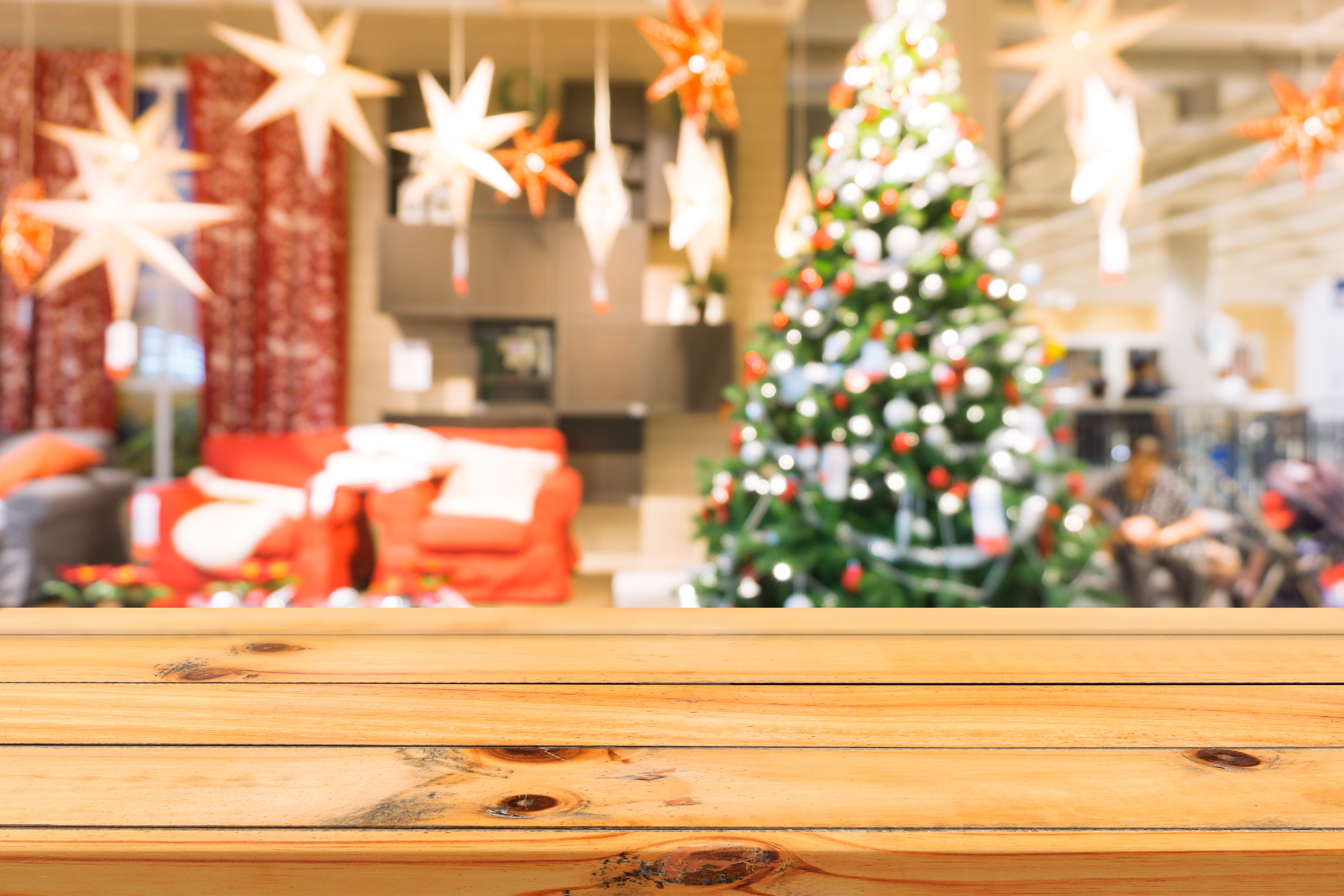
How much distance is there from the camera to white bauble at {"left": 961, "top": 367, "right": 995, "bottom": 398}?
8.45ft

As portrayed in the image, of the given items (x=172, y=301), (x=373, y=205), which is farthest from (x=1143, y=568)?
(x=172, y=301)

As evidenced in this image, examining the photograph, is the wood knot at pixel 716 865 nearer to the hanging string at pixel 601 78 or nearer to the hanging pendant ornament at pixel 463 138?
the hanging pendant ornament at pixel 463 138

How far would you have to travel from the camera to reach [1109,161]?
249 centimetres

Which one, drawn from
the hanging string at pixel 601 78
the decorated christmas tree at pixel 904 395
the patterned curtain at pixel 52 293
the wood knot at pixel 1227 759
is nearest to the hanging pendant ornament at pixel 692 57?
the decorated christmas tree at pixel 904 395

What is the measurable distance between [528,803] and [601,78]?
4.86m

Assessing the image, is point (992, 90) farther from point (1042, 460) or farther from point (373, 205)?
point (373, 205)

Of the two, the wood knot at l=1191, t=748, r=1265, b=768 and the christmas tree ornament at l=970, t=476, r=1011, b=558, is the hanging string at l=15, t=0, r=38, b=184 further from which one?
the wood knot at l=1191, t=748, r=1265, b=768

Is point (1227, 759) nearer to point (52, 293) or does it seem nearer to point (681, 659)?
point (681, 659)

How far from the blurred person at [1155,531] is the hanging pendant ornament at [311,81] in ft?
10.8

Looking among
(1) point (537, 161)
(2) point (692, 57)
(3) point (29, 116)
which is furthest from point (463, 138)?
(3) point (29, 116)

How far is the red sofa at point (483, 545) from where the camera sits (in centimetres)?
381

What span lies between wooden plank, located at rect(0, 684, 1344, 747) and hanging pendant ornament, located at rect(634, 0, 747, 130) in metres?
2.35

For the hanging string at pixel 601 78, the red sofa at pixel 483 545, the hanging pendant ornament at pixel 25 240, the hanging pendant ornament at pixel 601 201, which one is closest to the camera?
the hanging pendant ornament at pixel 601 201

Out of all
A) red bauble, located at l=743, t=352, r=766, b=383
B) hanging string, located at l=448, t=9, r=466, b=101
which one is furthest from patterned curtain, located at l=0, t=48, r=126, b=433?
red bauble, located at l=743, t=352, r=766, b=383
